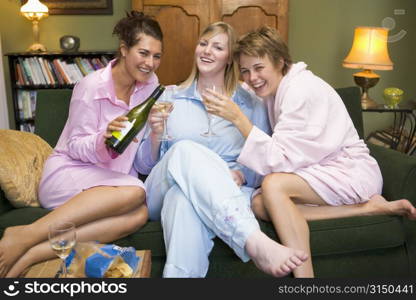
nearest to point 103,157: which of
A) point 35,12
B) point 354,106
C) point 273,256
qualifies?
point 273,256

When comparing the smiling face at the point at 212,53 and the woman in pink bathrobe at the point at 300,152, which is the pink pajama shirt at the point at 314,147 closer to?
the woman in pink bathrobe at the point at 300,152

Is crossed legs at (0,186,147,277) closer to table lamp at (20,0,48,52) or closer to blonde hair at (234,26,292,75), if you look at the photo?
blonde hair at (234,26,292,75)

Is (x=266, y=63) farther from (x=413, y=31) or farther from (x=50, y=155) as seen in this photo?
(x=413, y=31)

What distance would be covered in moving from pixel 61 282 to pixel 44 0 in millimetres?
3353

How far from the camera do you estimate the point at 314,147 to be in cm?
182

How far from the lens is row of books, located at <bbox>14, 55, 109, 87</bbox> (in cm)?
354

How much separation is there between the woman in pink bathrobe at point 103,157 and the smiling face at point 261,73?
1.32ft

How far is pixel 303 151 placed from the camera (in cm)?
182

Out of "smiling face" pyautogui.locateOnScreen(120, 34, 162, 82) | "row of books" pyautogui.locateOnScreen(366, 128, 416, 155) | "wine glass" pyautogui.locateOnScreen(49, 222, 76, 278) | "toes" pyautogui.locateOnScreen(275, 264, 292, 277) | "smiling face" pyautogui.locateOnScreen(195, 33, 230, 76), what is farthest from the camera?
"row of books" pyautogui.locateOnScreen(366, 128, 416, 155)

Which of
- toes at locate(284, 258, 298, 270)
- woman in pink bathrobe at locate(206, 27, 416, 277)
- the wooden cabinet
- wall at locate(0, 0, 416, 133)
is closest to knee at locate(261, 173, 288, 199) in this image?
woman in pink bathrobe at locate(206, 27, 416, 277)

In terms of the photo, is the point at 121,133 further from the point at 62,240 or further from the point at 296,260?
the point at 296,260

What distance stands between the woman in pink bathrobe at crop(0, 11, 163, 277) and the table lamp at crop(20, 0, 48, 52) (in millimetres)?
1974

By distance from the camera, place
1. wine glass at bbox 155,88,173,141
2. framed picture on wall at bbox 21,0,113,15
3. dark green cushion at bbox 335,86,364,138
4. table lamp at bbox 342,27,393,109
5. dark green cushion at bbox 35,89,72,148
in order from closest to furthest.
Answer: wine glass at bbox 155,88,173,141
dark green cushion at bbox 35,89,72,148
dark green cushion at bbox 335,86,364,138
table lamp at bbox 342,27,393,109
framed picture on wall at bbox 21,0,113,15

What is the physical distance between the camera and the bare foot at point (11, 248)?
59.9 inches
